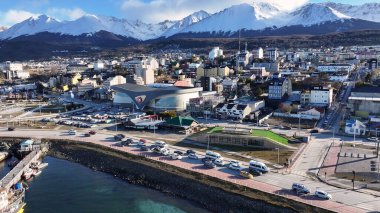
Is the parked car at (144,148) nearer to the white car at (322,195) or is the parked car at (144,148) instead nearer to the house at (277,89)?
the white car at (322,195)

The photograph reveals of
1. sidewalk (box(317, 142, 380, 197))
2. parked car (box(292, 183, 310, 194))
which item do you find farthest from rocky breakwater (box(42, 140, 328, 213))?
sidewalk (box(317, 142, 380, 197))

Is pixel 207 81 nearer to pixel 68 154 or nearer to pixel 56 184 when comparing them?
pixel 68 154

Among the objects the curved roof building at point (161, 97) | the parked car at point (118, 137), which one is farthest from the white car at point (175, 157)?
the curved roof building at point (161, 97)

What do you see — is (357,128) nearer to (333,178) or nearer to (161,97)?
(333,178)

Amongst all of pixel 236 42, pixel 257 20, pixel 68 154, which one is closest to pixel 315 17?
pixel 257 20

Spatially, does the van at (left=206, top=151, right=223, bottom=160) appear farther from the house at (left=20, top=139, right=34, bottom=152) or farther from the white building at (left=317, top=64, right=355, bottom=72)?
the white building at (left=317, top=64, right=355, bottom=72)
